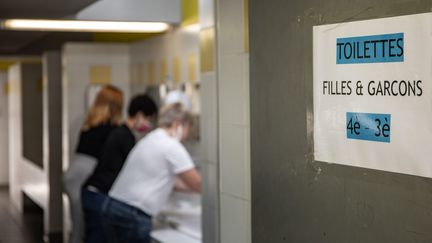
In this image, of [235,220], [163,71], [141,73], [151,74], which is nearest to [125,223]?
[235,220]

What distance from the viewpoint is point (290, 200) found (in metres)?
2.46

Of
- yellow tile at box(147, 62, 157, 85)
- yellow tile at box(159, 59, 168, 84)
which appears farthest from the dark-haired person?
yellow tile at box(147, 62, 157, 85)

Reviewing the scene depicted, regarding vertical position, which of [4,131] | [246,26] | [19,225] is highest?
[246,26]

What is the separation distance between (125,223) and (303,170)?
2.64 m

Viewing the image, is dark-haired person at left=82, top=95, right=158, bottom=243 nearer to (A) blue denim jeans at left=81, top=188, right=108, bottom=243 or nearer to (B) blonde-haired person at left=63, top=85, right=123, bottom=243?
(A) blue denim jeans at left=81, top=188, right=108, bottom=243

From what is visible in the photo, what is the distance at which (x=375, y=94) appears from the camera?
200 centimetres

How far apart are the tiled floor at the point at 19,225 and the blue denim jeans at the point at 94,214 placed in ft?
14.8

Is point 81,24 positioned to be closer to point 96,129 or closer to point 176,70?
point 96,129

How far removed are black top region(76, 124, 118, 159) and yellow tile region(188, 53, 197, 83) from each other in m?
0.76

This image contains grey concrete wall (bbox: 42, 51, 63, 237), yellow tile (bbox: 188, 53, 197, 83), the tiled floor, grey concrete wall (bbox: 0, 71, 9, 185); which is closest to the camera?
yellow tile (bbox: 188, 53, 197, 83)

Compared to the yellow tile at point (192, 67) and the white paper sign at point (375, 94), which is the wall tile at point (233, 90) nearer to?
the white paper sign at point (375, 94)

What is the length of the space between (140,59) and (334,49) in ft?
18.6

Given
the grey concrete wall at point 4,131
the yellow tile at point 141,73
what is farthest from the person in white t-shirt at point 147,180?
the grey concrete wall at point 4,131

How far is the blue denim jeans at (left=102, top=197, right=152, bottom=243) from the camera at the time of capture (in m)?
4.75
